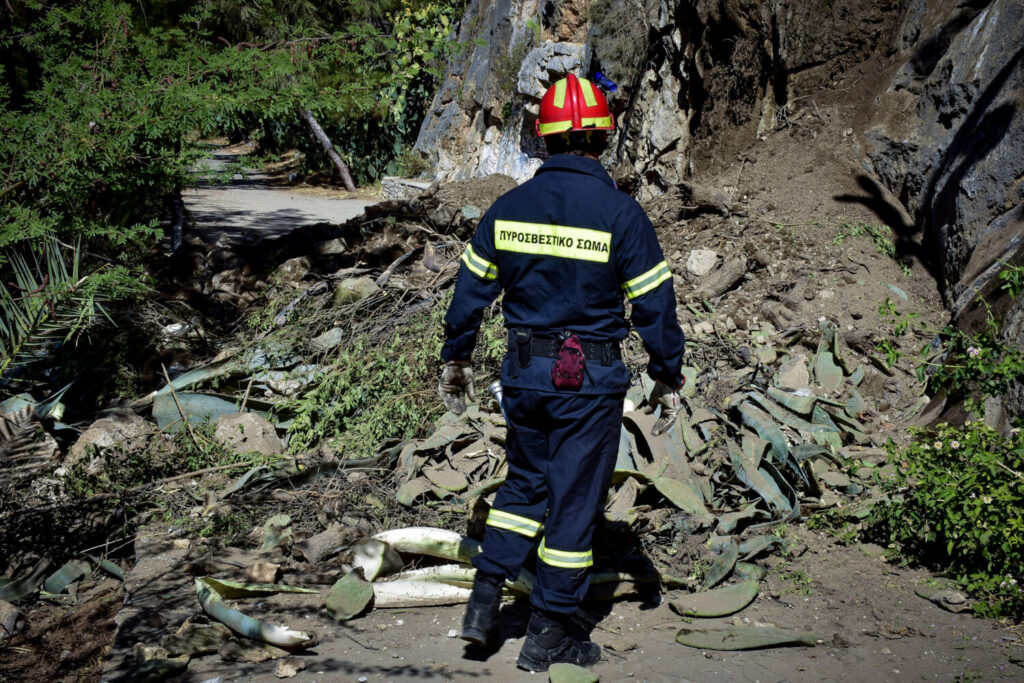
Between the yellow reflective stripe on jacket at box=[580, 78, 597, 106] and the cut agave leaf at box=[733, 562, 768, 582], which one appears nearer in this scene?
the yellow reflective stripe on jacket at box=[580, 78, 597, 106]

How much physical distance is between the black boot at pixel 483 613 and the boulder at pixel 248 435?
2.49m

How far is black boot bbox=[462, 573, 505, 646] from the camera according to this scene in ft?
9.58

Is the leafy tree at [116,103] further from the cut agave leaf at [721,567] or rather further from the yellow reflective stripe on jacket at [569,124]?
the cut agave leaf at [721,567]

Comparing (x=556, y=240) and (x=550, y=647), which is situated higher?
(x=556, y=240)

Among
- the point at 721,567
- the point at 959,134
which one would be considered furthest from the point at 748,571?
the point at 959,134

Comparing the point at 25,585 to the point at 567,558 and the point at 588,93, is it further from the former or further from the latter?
the point at 588,93

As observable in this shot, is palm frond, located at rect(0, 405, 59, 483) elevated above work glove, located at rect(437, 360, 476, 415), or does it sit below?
below

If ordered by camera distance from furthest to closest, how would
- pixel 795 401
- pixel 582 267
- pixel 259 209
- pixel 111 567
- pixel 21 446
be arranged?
pixel 259 209 → pixel 795 401 → pixel 21 446 → pixel 111 567 → pixel 582 267

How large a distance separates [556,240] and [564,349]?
15.6 inches

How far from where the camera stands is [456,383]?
3273mm

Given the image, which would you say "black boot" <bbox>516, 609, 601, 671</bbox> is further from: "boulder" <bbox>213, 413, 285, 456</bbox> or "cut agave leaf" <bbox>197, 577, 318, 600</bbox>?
"boulder" <bbox>213, 413, 285, 456</bbox>

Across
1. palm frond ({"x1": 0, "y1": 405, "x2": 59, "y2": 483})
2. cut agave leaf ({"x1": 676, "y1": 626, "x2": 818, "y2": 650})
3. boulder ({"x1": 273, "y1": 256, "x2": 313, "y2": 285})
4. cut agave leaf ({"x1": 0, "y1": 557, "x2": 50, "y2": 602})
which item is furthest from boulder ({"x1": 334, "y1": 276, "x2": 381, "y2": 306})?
cut agave leaf ({"x1": 676, "y1": 626, "x2": 818, "y2": 650})

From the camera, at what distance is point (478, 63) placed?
1642 cm

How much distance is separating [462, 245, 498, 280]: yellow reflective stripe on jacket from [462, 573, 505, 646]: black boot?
114cm
